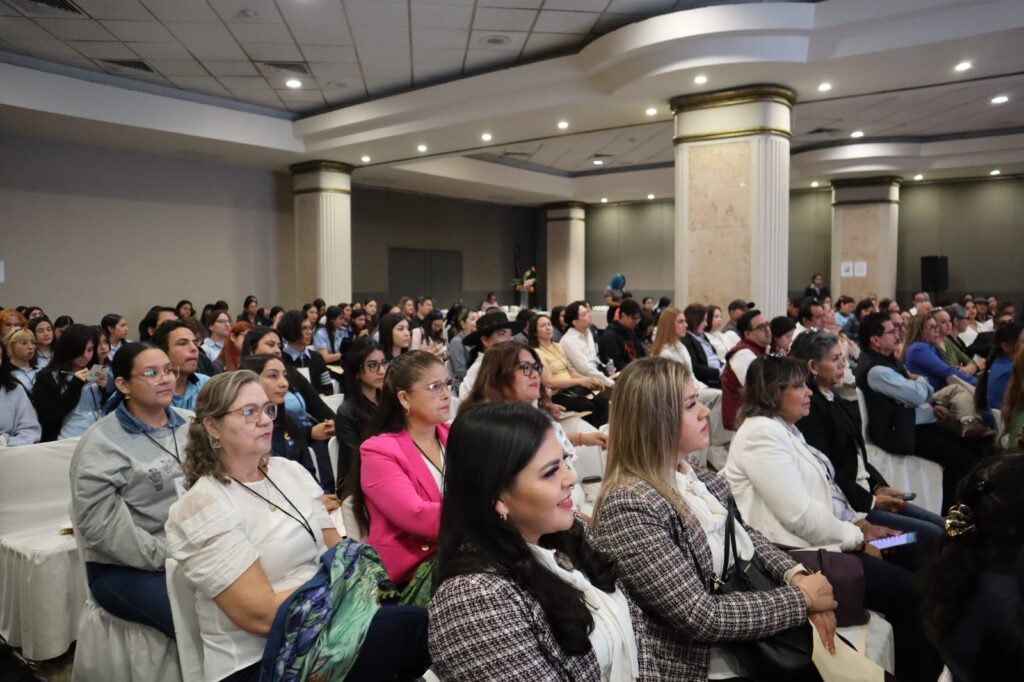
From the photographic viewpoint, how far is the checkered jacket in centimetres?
129

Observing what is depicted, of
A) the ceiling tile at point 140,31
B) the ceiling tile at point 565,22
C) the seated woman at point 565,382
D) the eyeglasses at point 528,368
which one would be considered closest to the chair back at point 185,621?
the eyeglasses at point 528,368

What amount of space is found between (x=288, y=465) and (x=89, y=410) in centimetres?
253

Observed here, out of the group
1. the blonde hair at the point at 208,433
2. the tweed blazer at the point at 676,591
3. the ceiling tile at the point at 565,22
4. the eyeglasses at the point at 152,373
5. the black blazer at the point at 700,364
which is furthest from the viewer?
the ceiling tile at the point at 565,22

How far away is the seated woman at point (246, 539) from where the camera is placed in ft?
6.06

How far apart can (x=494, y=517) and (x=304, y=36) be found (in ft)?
25.4

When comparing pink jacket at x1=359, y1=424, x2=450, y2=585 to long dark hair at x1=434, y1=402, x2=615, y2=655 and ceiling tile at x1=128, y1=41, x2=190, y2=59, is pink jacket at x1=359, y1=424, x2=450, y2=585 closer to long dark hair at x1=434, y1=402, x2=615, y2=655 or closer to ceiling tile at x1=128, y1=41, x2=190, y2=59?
long dark hair at x1=434, y1=402, x2=615, y2=655

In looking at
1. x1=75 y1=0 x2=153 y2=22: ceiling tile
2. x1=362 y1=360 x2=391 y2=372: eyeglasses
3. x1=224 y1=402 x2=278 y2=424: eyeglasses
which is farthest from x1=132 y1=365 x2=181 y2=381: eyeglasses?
x1=75 y1=0 x2=153 y2=22: ceiling tile

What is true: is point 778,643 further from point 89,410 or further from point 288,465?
point 89,410

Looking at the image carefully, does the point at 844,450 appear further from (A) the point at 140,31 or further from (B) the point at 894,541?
(A) the point at 140,31

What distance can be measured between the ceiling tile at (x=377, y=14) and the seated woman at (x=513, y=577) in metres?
6.58

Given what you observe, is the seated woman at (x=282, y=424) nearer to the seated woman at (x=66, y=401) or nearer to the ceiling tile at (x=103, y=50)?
the seated woman at (x=66, y=401)

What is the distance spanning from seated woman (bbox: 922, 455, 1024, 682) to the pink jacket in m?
1.36

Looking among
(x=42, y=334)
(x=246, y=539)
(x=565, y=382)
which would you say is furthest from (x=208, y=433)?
(x=42, y=334)

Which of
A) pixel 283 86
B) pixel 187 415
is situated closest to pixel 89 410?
pixel 187 415
